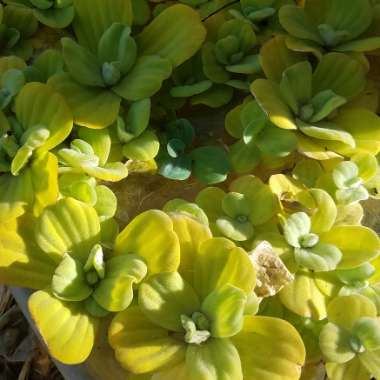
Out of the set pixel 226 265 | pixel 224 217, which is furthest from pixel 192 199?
pixel 226 265

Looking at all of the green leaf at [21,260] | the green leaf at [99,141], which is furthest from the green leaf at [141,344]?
the green leaf at [99,141]

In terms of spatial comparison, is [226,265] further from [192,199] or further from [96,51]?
[96,51]

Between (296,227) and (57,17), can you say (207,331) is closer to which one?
(296,227)

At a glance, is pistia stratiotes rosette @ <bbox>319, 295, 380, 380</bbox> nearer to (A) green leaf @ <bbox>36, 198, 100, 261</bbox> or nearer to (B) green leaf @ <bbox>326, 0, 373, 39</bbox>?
(A) green leaf @ <bbox>36, 198, 100, 261</bbox>

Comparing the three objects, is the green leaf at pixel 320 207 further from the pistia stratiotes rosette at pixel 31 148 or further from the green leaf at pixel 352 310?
the pistia stratiotes rosette at pixel 31 148

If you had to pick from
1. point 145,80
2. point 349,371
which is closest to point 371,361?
point 349,371

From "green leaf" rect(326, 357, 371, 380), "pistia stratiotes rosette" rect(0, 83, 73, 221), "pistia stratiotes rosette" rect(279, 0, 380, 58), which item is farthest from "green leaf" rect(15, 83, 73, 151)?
"green leaf" rect(326, 357, 371, 380)
